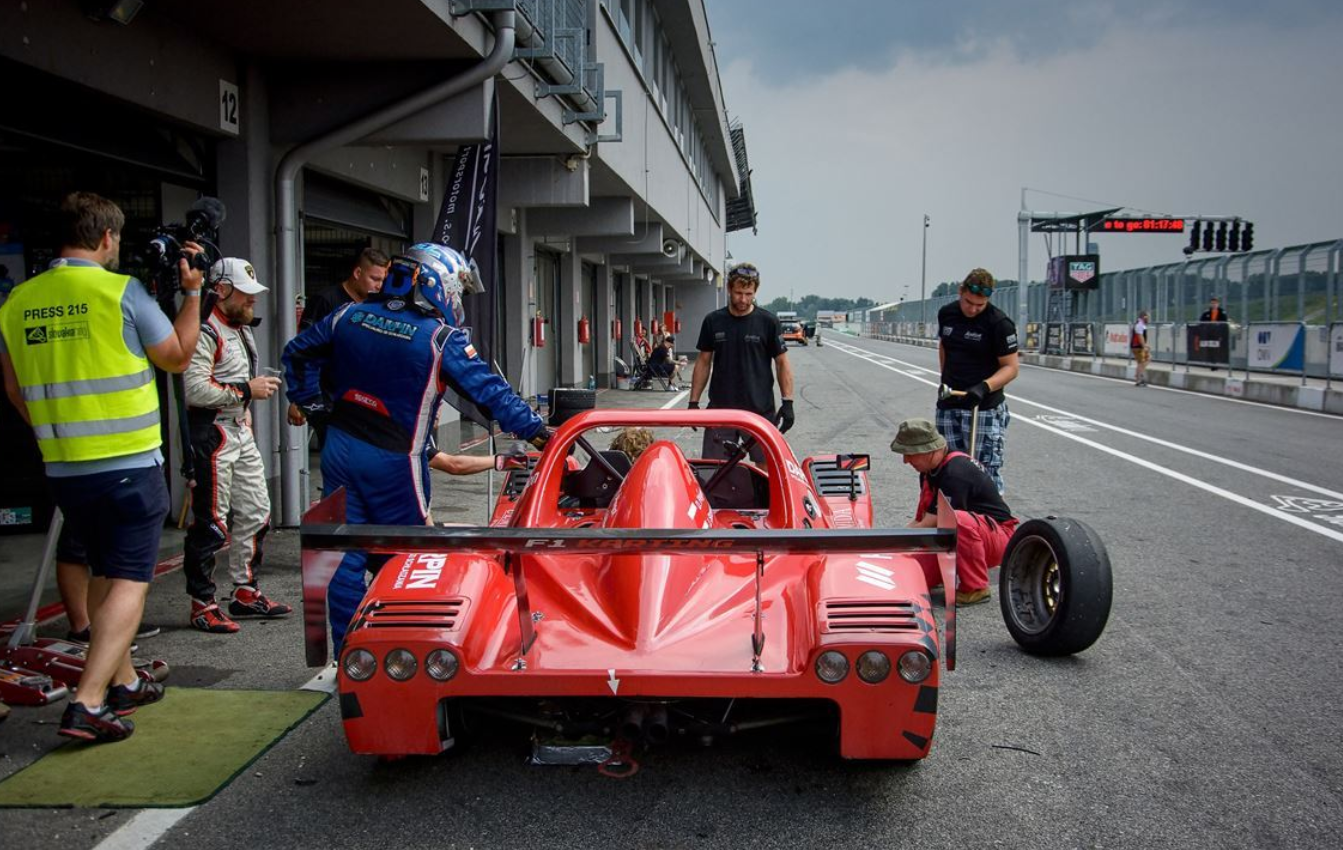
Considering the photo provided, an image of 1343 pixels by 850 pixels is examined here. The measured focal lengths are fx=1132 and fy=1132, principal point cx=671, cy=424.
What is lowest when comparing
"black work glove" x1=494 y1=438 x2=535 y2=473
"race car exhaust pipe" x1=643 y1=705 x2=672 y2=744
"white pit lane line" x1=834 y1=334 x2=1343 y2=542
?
"white pit lane line" x1=834 y1=334 x2=1343 y2=542

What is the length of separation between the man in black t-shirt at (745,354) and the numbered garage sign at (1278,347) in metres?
17.2

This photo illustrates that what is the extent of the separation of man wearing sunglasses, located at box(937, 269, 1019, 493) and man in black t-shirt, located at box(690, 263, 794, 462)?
106 cm

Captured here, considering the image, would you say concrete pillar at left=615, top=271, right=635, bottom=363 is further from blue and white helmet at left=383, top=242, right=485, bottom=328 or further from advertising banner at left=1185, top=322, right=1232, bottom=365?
blue and white helmet at left=383, top=242, right=485, bottom=328

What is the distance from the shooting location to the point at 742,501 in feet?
18.0

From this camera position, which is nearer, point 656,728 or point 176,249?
point 656,728

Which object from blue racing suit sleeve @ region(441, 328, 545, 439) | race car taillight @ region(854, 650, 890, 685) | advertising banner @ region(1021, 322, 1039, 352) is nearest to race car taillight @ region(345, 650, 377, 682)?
blue racing suit sleeve @ region(441, 328, 545, 439)

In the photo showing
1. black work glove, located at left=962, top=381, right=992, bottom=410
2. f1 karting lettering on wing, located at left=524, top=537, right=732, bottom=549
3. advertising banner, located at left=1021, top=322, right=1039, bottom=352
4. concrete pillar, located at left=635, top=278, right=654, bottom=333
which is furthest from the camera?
advertising banner, located at left=1021, top=322, right=1039, bottom=352

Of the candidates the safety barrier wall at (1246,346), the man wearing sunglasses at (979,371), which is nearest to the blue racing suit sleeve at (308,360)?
the man wearing sunglasses at (979,371)

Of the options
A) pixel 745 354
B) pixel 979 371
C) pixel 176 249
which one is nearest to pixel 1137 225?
pixel 979 371

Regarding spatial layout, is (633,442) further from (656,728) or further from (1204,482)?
(1204,482)

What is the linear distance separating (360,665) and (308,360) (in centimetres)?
159

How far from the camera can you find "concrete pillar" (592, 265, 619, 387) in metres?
25.2

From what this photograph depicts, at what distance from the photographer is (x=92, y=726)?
3.93 meters

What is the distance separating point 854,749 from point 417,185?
31.6ft
